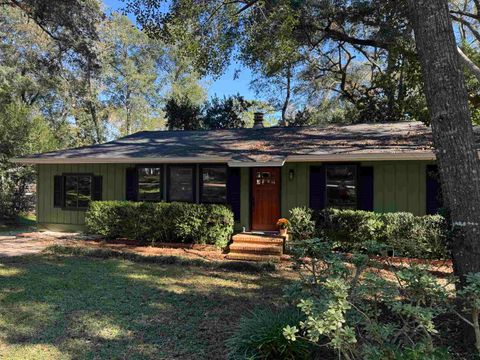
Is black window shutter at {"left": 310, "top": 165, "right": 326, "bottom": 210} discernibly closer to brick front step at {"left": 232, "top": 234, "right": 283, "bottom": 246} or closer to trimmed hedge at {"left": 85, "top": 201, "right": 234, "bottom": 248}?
brick front step at {"left": 232, "top": 234, "right": 283, "bottom": 246}

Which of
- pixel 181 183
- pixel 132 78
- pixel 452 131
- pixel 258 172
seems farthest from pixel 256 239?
pixel 132 78

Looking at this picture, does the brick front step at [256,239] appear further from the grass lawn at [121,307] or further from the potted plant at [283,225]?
the grass lawn at [121,307]

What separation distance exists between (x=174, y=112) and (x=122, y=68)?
11741mm

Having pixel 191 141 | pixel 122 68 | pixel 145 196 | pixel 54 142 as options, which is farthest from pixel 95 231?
pixel 122 68

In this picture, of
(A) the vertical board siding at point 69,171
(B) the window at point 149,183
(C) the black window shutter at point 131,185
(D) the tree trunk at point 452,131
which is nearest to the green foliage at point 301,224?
(B) the window at point 149,183

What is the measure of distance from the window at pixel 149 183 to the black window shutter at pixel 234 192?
2260 mm

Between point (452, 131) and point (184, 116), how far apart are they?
19944mm

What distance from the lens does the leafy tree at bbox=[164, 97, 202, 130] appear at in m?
22.4

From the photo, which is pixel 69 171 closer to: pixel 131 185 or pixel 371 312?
pixel 131 185

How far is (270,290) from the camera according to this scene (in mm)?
6176

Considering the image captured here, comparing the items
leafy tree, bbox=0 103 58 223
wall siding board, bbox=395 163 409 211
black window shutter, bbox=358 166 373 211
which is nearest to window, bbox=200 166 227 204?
black window shutter, bbox=358 166 373 211

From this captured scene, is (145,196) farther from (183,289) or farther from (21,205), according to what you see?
(21,205)

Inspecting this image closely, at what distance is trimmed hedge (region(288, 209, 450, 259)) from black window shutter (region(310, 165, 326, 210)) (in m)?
0.63

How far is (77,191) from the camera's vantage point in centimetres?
1235
